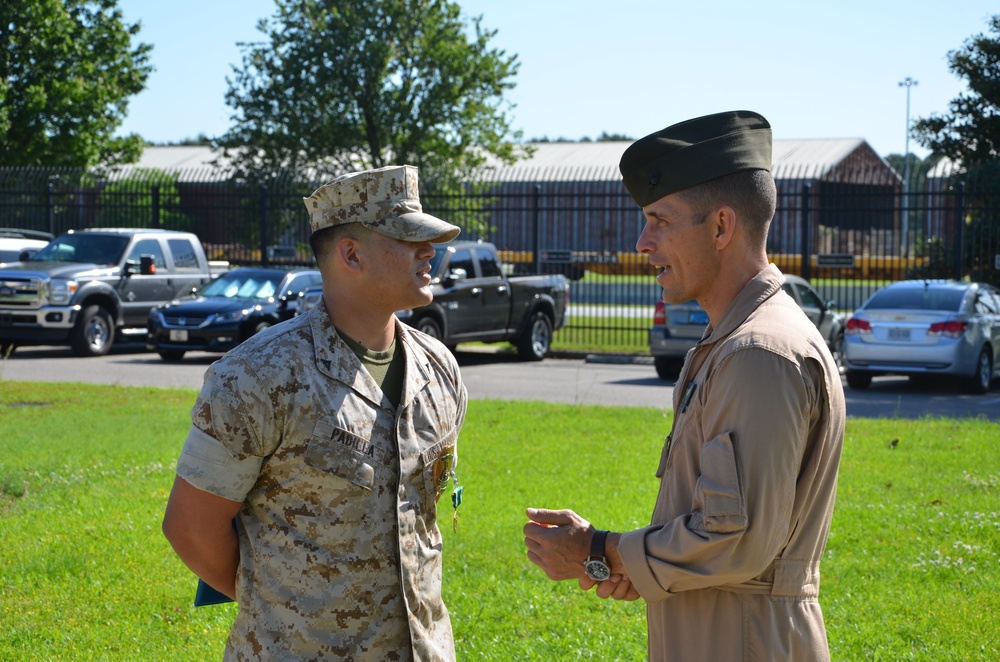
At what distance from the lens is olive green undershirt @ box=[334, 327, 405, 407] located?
312 centimetres

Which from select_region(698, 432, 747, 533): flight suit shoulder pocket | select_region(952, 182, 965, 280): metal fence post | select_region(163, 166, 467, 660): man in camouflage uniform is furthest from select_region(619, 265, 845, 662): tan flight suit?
select_region(952, 182, 965, 280): metal fence post

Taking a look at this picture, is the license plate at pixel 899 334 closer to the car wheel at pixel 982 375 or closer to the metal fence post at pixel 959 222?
the car wheel at pixel 982 375

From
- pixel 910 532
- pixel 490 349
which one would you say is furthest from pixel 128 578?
pixel 490 349

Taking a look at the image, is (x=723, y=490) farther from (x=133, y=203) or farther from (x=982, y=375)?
(x=133, y=203)

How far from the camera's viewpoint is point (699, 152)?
282 centimetres

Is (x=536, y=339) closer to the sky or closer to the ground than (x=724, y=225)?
closer to the ground

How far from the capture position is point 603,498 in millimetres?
8312

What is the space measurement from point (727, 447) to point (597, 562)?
498 mm

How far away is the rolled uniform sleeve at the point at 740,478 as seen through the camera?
2504 mm

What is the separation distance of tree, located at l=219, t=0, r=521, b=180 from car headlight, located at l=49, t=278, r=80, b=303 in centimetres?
1076

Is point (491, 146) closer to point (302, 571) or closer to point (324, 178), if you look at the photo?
point (324, 178)

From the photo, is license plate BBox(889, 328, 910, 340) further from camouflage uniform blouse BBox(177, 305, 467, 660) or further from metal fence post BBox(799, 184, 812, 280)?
camouflage uniform blouse BBox(177, 305, 467, 660)

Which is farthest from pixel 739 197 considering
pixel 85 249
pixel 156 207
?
pixel 156 207

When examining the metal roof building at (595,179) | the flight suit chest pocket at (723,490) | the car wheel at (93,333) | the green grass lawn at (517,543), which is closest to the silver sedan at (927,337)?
the green grass lawn at (517,543)
